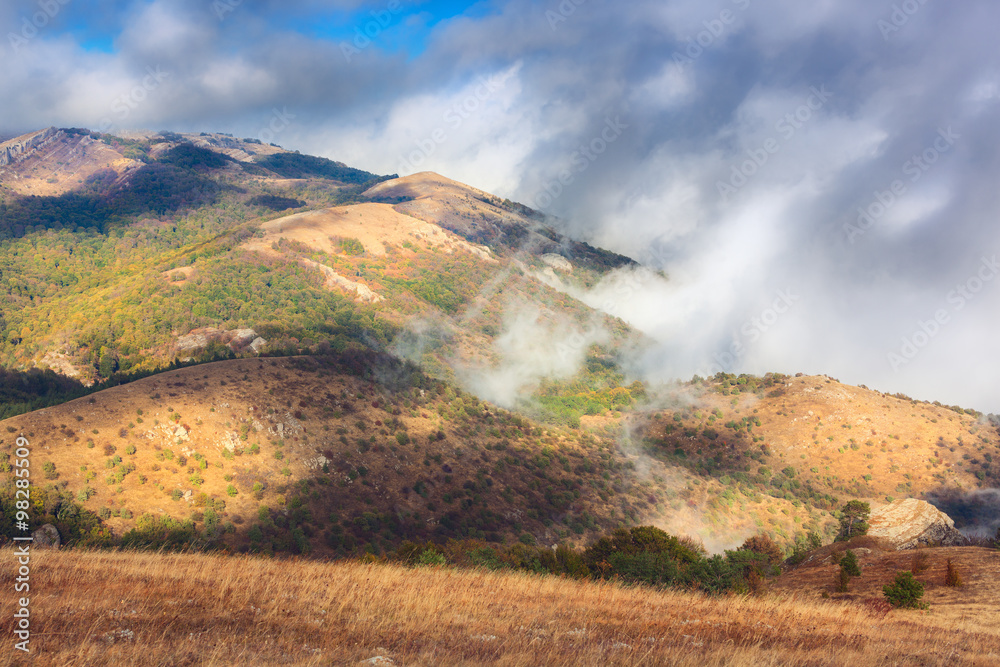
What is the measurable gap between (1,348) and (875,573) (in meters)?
172

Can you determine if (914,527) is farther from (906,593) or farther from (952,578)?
(906,593)

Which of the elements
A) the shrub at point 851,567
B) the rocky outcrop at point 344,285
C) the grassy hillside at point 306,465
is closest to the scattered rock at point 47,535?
the grassy hillside at point 306,465

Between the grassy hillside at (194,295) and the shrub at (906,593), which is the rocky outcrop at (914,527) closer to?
the shrub at (906,593)

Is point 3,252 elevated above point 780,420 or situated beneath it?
elevated above

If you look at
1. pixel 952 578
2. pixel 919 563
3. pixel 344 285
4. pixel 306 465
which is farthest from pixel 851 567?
pixel 344 285

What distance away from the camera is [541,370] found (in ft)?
581

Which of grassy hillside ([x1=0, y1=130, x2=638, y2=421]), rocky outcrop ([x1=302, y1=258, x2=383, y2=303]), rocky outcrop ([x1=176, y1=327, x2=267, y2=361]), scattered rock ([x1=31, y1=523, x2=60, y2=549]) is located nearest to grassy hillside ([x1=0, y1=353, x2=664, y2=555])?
scattered rock ([x1=31, y1=523, x2=60, y2=549])

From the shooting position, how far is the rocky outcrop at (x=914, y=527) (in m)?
35.4

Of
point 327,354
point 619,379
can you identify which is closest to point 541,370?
point 619,379

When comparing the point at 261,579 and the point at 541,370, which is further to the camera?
the point at 541,370

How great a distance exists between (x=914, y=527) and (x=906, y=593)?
89.4ft

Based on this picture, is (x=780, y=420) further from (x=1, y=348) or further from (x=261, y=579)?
(x=1, y=348)

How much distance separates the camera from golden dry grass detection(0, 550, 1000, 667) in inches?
271

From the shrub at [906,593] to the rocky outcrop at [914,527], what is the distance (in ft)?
75.3
